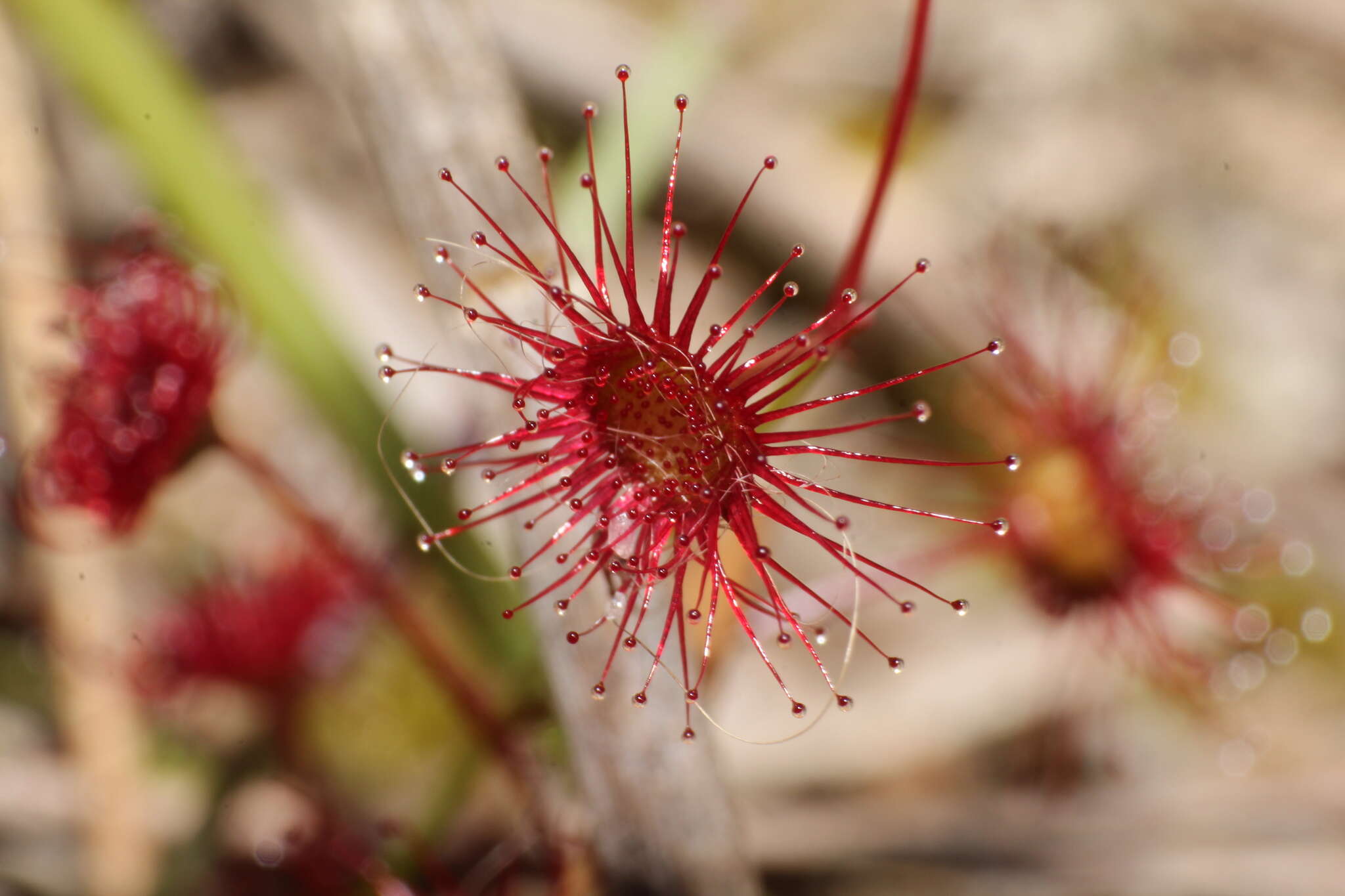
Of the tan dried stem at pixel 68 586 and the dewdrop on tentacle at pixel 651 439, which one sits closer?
the dewdrop on tentacle at pixel 651 439

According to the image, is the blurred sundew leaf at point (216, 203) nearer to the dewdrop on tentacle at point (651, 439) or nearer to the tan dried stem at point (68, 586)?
the tan dried stem at point (68, 586)

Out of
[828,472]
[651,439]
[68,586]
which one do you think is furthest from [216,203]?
[828,472]

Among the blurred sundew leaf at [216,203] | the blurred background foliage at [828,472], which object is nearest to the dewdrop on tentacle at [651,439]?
the blurred background foliage at [828,472]

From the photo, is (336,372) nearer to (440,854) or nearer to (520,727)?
(520,727)

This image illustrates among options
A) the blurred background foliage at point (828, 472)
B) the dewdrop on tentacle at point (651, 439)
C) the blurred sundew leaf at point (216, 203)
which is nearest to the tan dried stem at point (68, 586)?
the blurred background foliage at point (828, 472)

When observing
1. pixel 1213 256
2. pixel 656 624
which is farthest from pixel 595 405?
pixel 1213 256

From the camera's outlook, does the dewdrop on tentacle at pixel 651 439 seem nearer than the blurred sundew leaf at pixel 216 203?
Yes

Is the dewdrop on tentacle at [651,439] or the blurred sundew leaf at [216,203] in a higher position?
the blurred sundew leaf at [216,203]
